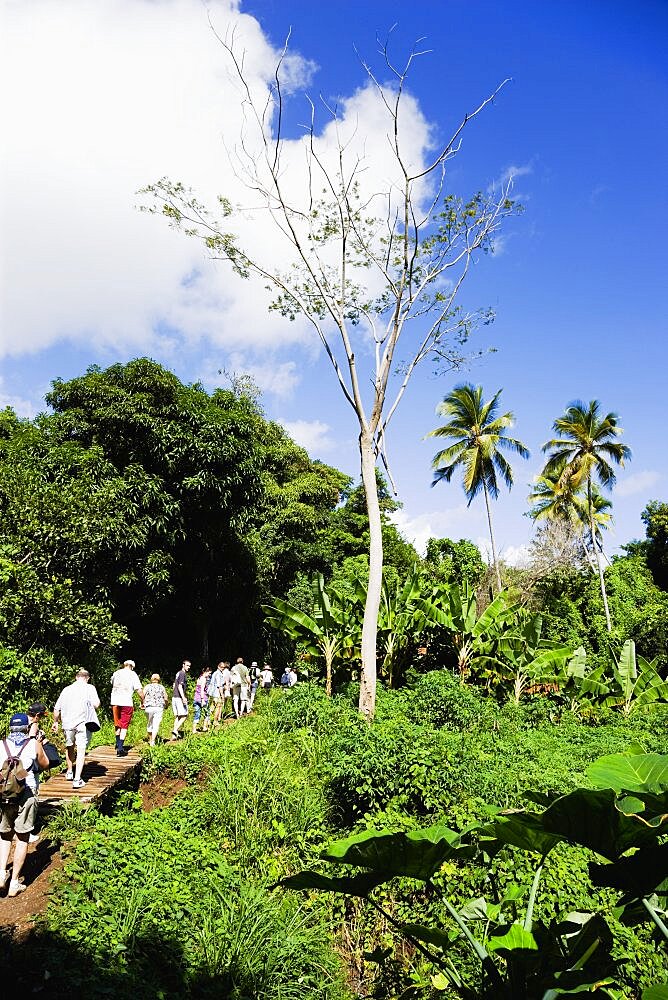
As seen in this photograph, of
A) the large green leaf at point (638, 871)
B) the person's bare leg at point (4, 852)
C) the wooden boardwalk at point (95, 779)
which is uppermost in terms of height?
the large green leaf at point (638, 871)

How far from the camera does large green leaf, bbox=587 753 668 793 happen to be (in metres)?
2.12

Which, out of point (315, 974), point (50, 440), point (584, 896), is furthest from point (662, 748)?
point (50, 440)

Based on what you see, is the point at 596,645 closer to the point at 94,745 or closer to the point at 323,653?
the point at 323,653

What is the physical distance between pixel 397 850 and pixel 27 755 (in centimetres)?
413

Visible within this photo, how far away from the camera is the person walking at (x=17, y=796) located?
488 cm

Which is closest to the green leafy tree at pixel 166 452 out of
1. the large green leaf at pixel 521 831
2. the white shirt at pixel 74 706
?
the white shirt at pixel 74 706

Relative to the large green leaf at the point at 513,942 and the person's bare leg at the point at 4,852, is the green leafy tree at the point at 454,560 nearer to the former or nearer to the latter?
the person's bare leg at the point at 4,852

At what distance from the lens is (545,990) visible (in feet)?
7.33

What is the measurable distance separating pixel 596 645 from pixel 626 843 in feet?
63.7

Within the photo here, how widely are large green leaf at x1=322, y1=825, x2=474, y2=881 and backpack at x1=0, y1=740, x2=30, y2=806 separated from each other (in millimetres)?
3867

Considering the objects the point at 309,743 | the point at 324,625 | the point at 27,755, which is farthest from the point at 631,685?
the point at 27,755

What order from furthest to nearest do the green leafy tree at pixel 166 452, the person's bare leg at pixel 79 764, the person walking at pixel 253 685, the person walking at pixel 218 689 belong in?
the green leafy tree at pixel 166 452 → the person walking at pixel 253 685 → the person walking at pixel 218 689 → the person's bare leg at pixel 79 764

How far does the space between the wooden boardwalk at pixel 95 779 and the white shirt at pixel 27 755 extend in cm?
110

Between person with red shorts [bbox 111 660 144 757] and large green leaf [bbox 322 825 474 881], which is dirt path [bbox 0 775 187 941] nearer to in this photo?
person with red shorts [bbox 111 660 144 757]
